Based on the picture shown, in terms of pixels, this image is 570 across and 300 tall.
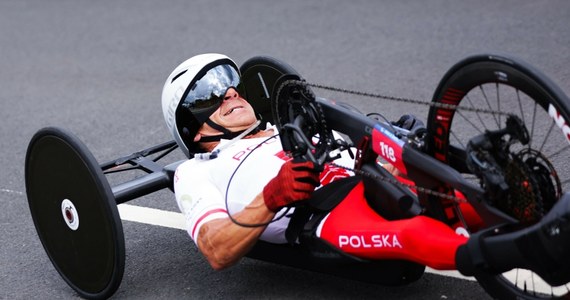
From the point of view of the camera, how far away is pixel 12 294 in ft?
15.8

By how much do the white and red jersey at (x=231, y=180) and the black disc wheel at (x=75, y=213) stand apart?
33 cm

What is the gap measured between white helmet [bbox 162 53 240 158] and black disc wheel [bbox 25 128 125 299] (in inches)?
17.8

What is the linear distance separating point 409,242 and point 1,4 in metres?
8.94

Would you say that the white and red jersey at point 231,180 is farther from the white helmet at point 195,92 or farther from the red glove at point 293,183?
the red glove at point 293,183

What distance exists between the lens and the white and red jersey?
13.8 feet

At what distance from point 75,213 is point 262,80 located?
1.27 metres

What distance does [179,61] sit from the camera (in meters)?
8.70

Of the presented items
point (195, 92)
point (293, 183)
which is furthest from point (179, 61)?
point (293, 183)

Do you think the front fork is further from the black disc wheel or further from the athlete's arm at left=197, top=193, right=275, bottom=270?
the black disc wheel

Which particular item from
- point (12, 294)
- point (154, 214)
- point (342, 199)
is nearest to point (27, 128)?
point (154, 214)

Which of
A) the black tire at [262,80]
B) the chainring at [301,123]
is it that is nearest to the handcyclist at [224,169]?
the chainring at [301,123]

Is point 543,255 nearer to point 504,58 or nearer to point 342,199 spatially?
point 504,58

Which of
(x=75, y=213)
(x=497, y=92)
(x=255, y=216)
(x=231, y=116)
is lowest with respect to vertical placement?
(x=75, y=213)

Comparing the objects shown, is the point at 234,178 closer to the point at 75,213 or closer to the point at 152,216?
the point at 75,213
